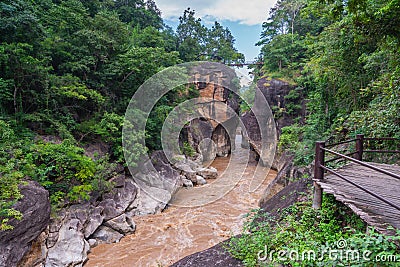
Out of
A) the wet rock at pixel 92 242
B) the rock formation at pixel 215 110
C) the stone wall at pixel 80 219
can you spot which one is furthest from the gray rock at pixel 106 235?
the rock formation at pixel 215 110

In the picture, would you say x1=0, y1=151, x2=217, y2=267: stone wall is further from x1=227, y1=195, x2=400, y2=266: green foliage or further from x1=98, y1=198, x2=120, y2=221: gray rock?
x1=227, y1=195, x2=400, y2=266: green foliage

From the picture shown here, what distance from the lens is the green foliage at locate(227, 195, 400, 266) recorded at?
1.79 m

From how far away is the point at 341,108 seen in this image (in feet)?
24.7

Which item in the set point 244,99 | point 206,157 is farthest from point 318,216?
point 244,99

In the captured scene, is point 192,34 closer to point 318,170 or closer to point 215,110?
point 215,110

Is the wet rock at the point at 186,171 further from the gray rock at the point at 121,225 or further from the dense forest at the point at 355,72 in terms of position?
the dense forest at the point at 355,72

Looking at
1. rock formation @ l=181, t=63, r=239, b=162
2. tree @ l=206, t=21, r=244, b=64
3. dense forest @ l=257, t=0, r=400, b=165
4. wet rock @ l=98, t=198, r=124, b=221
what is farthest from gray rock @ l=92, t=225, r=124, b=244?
tree @ l=206, t=21, r=244, b=64

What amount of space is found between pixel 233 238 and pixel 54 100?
751 cm

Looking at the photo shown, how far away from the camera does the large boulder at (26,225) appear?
13.1ft

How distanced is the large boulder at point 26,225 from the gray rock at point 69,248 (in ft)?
2.07

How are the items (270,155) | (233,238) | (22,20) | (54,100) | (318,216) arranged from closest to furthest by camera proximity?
(318,216) < (233,238) < (22,20) < (54,100) < (270,155)

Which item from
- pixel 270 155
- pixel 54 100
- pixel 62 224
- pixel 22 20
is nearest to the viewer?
pixel 62 224

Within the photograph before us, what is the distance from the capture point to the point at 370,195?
263cm

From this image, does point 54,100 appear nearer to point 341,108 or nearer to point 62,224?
point 62,224
